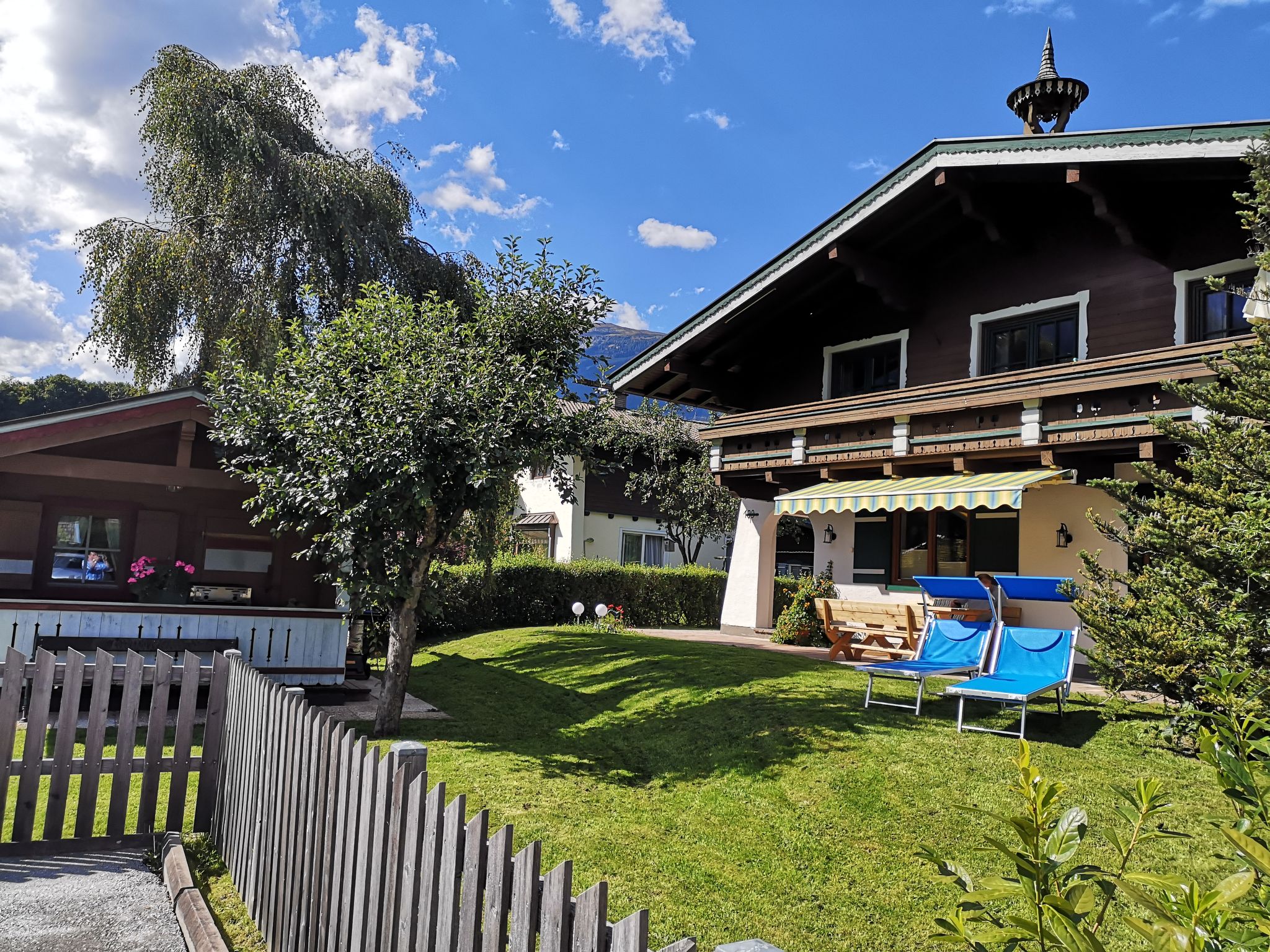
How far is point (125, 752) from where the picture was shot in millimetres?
5930

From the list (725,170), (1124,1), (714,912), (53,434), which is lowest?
(714,912)

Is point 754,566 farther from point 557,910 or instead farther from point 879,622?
point 557,910

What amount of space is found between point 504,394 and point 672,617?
1593cm

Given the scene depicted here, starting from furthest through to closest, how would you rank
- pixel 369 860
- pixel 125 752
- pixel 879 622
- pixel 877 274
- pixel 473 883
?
pixel 877 274 → pixel 879 622 → pixel 125 752 → pixel 369 860 → pixel 473 883

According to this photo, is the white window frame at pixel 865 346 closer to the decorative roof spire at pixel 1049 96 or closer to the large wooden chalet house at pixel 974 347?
the large wooden chalet house at pixel 974 347

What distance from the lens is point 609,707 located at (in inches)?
416

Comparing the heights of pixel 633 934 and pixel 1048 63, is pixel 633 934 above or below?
below

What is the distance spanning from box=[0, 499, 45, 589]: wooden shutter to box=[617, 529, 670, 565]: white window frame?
21.1m

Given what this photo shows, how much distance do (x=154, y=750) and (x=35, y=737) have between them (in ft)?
2.39

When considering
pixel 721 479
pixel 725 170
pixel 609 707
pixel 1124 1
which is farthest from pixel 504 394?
pixel 725 170

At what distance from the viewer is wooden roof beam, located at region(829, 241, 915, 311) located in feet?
48.8

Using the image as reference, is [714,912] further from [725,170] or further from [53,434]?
[725,170]

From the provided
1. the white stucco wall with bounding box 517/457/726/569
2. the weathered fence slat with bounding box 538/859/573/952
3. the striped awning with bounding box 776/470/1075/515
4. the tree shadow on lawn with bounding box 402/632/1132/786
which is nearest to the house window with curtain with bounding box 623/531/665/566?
the white stucco wall with bounding box 517/457/726/569

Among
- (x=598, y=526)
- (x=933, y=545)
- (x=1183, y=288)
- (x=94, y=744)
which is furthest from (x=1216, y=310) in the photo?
(x=598, y=526)
